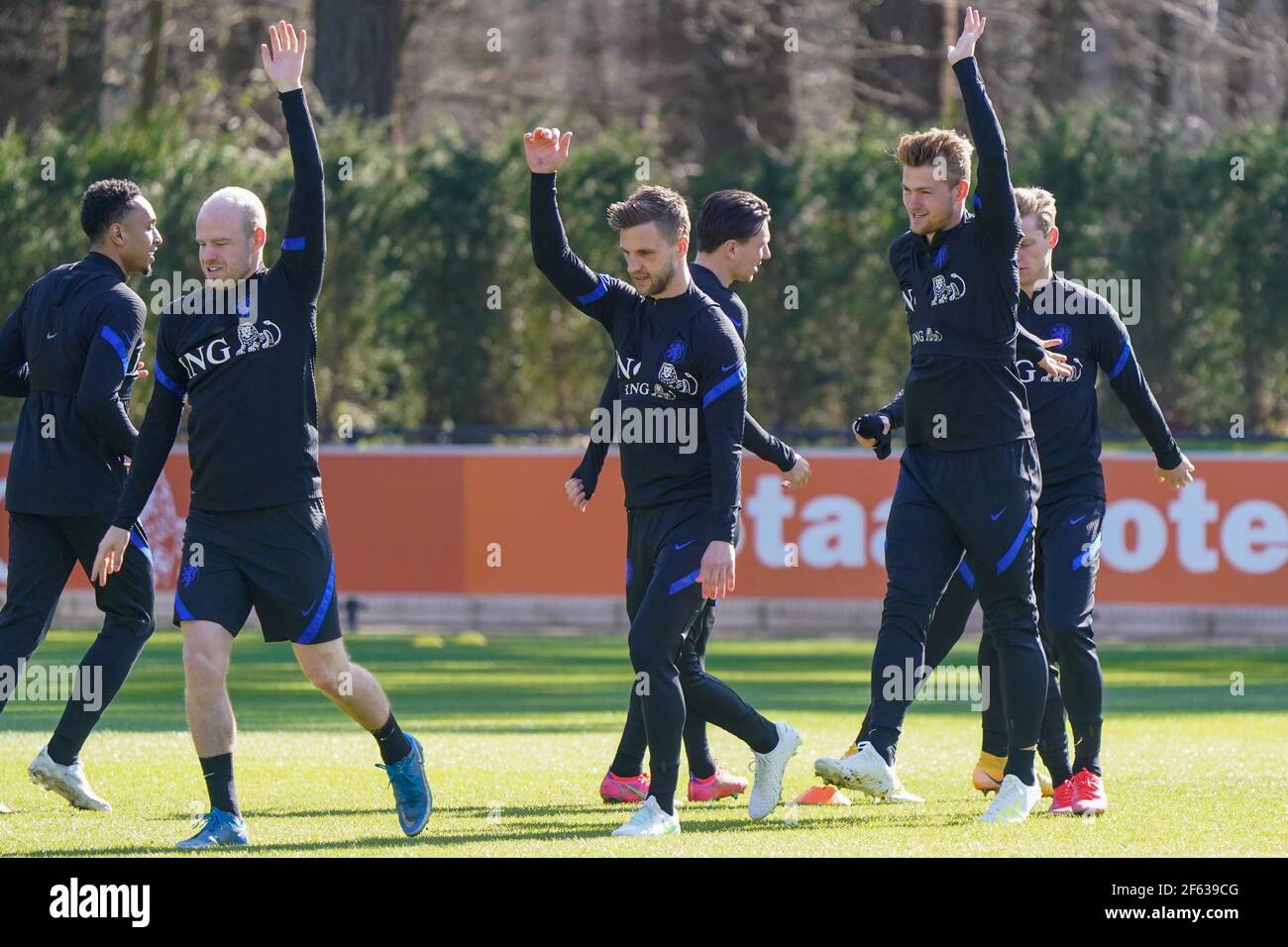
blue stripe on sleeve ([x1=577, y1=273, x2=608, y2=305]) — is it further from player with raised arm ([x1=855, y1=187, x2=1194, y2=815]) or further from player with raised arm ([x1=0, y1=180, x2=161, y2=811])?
player with raised arm ([x1=0, y1=180, x2=161, y2=811])

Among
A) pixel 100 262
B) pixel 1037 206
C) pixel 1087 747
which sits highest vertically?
pixel 1037 206

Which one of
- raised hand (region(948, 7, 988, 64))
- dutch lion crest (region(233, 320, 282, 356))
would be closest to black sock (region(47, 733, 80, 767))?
dutch lion crest (region(233, 320, 282, 356))

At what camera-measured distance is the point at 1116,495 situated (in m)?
17.0

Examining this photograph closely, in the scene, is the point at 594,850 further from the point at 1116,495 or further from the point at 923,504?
the point at 1116,495

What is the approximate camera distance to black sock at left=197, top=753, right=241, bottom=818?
7.07 metres

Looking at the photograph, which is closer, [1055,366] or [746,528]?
[1055,366]

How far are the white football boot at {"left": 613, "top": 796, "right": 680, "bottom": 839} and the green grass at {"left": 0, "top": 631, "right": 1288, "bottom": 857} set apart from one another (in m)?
0.09

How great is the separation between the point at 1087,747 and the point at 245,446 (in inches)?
131

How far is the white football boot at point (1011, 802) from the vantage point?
301 inches

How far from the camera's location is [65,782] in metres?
8.09

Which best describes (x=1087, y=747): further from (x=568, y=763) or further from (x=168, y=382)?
(x=168, y=382)

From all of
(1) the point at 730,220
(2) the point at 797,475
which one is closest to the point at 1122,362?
(2) the point at 797,475

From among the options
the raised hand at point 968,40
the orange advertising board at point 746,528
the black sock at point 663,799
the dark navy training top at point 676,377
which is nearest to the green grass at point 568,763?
the black sock at point 663,799

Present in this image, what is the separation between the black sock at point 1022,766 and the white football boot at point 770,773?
774mm
